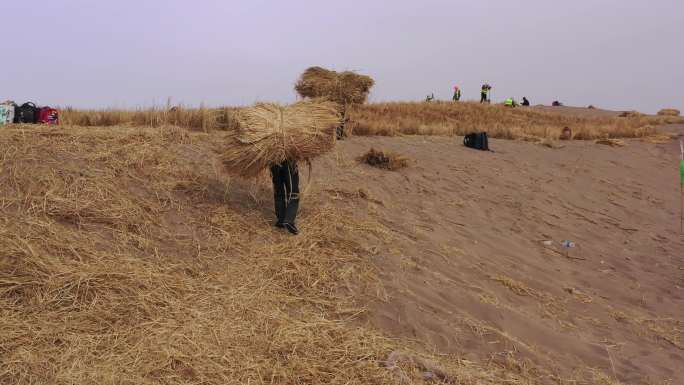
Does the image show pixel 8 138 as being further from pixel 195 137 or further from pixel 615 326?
pixel 615 326

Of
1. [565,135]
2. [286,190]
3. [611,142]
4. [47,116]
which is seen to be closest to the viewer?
[286,190]

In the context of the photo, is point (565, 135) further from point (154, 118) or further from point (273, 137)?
point (273, 137)

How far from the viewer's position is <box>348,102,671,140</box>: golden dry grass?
1214 centimetres

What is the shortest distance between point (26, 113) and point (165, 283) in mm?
4678

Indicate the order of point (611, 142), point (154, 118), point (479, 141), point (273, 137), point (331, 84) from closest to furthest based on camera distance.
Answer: point (273, 137) < point (154, 118) < point (331, 84) < point (479, 141) < point (611, 142)

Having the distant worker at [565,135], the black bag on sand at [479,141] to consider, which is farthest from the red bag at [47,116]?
the distant worker at [565,135]

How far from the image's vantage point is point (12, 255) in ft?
10.7

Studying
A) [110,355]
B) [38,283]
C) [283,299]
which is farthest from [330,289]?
[38,283]

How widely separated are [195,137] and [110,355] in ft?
15.2

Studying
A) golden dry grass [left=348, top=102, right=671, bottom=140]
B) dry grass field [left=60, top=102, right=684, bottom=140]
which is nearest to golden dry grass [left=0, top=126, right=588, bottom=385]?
dry grass field [left=60, top=102, right=684, bottom=140]

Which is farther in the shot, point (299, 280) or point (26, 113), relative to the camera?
point (26, 113)

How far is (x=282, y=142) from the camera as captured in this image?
433 cm

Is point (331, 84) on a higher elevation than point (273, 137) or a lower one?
higher

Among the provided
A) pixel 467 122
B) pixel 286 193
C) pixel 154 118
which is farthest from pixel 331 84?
pixel 467 122
